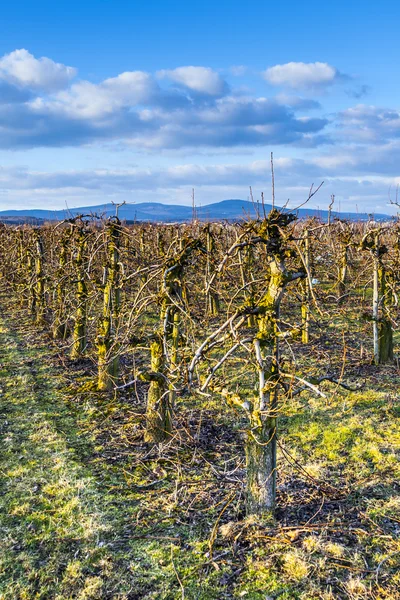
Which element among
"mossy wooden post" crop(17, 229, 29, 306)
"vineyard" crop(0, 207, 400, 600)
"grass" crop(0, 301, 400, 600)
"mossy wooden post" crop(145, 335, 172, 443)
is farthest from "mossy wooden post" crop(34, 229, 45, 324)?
"mossy wooden post" crop(145, 335, 172, 443)

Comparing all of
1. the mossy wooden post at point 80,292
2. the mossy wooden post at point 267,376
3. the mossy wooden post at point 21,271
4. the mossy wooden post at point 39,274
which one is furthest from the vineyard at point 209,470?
the mossy wooden post at point 21,271

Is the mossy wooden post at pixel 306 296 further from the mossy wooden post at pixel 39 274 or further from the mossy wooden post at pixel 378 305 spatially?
the mossy wooden post at pixel 39 274

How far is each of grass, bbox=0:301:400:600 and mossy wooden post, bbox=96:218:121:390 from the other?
1.19 m

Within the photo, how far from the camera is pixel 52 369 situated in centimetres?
1445

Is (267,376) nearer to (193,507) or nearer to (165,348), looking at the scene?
(165,348)

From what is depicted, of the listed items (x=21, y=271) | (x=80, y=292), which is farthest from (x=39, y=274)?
(x=80, y=292)

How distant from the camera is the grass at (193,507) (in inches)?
219

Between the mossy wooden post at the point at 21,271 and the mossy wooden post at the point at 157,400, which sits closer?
the mossy wooden post at the point at 157,400

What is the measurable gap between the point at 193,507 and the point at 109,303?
657 centimetres

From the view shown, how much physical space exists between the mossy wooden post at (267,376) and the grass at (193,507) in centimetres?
51

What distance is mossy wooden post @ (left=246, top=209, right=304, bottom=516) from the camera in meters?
5.93

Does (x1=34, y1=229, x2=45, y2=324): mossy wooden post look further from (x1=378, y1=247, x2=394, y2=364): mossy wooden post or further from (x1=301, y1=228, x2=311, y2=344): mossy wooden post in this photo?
(x1=378, y1=247, x2=394, y2=364): mossy wooden post

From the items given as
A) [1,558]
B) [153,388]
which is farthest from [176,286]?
[1,558]

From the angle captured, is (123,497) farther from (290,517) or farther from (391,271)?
(391,271)
